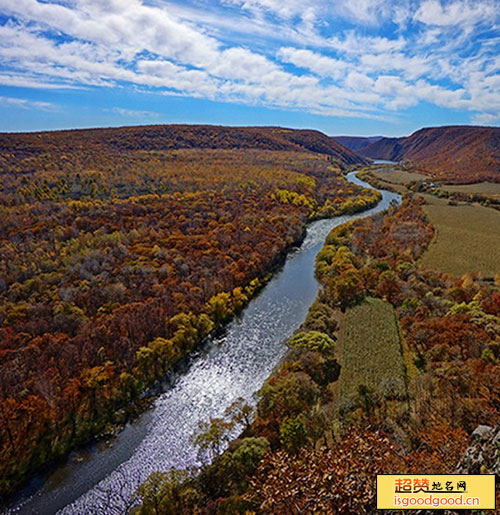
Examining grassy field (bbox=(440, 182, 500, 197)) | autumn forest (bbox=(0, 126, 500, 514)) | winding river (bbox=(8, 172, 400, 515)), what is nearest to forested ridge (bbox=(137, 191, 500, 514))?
autumn forest (bbox=(0, 126, 500, 514))

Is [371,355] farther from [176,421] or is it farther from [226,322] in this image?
[176,421]

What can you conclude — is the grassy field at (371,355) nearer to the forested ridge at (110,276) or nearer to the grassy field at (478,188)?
the forested ridge at (110,276)

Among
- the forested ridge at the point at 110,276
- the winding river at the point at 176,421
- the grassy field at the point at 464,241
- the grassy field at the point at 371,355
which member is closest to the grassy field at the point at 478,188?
the grassy field at the point at 464,241

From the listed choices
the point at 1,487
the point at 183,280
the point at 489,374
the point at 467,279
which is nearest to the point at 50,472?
the point at 1,487

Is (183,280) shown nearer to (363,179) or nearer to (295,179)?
(295,179)

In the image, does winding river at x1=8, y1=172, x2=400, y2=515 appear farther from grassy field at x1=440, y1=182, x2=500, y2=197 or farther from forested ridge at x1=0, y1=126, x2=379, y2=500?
grassy field at x1=440, y1=182, x2=500, y2=197

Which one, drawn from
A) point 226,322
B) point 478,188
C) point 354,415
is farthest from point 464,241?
point 478,188
